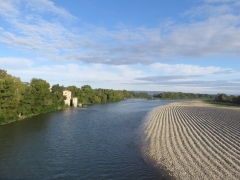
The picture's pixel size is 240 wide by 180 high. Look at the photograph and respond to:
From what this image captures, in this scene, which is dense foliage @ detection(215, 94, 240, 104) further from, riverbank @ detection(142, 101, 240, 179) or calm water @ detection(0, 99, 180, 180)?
calm water @ detection(0, 99, 180, 180)

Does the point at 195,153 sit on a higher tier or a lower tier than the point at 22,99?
lower

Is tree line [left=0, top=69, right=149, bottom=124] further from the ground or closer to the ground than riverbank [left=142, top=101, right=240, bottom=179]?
further from the ground

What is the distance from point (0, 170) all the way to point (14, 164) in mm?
1589

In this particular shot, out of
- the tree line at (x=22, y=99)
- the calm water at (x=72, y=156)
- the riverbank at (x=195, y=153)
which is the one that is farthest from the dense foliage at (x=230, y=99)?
the calm water at (x=72, y=156)

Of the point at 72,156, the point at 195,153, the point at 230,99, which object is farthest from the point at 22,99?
the point at 230,99

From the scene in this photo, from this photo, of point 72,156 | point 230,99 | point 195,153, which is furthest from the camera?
point 230,99

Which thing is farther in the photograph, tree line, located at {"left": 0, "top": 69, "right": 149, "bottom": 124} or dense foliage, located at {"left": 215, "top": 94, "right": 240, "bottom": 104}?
dense foliage, located at {"left": 215, "top": 94, "right": 240, "bottom": 104}

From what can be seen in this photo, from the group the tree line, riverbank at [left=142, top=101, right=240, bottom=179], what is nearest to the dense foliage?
the tree line

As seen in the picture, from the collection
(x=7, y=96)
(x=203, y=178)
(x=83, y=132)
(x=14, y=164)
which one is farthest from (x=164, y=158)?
(x=7, y=96)

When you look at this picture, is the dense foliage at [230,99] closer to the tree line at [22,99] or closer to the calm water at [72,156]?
the tree line at [22,99]

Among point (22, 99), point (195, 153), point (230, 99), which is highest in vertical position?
point (230, 99)

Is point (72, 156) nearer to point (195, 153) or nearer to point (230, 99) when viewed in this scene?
point (195, 153)

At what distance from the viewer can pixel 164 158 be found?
66.1ft

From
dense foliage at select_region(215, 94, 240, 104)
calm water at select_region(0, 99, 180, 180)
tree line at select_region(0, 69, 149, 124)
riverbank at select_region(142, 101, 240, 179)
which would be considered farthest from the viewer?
dense foliage at select_region(215, 94, 240, 104)
